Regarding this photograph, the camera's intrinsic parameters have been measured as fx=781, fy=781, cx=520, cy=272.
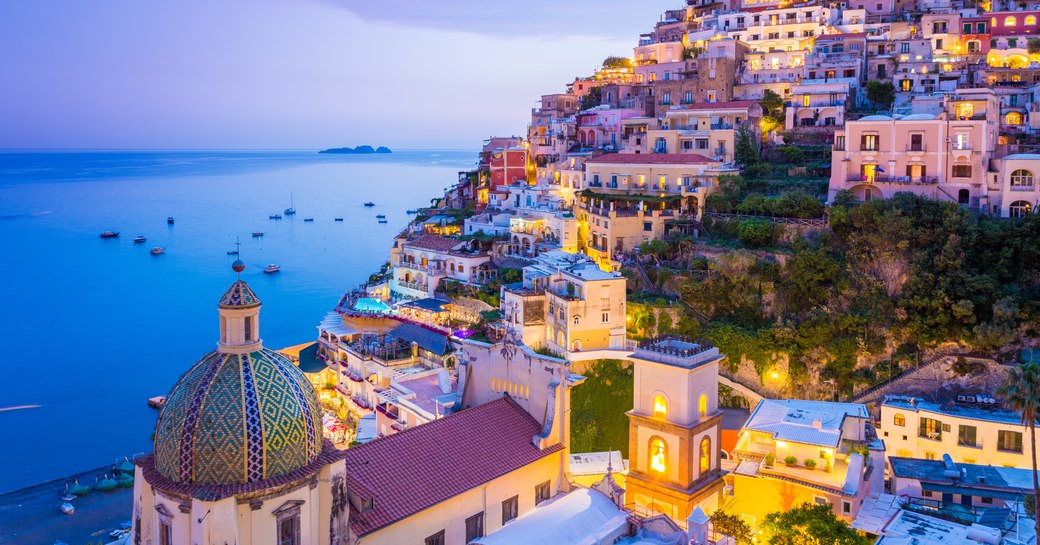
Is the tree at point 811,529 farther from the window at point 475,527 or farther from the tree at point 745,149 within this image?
the tree at point 745,149

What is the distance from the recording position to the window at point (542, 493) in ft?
62.5

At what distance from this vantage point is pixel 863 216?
3616 centimetres

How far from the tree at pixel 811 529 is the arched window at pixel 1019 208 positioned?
933 inches

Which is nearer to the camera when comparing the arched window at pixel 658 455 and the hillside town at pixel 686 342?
the hillside town at pixel 686 342

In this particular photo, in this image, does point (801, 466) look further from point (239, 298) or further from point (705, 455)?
point (239, 298)

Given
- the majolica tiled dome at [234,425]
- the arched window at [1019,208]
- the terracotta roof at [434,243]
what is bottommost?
the majolica tiled dome at [234,425]

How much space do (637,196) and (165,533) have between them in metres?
35.6

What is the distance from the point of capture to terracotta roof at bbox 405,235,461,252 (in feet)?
168

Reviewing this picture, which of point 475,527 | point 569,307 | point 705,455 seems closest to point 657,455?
point 705,455

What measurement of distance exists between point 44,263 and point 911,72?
95.3m

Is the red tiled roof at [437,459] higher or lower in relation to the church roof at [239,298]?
lower

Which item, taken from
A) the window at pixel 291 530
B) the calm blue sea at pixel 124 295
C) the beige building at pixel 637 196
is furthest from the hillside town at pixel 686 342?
the calm blue sea at pixel 124 295

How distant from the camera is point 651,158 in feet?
155

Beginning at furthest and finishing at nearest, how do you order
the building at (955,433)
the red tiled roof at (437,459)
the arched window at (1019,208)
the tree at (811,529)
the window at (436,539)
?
the arched window at (1019,208) < the building at (955,433) < the tree at (811,529) < the window at (436,539) < the red tiled roof at (437,459)
